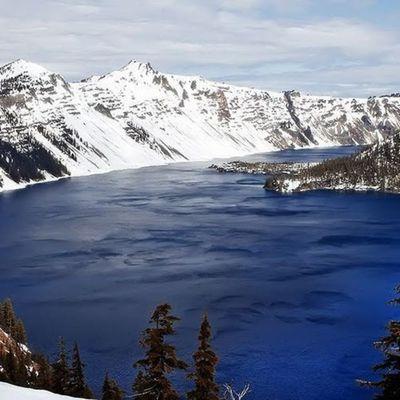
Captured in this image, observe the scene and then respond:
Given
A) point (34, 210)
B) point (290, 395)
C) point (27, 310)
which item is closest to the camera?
point (290, 395)

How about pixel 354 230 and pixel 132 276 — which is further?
→ pixel 354 230

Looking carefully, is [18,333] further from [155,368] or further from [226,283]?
[226,283]

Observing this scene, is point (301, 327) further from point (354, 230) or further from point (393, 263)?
point (354, 230)

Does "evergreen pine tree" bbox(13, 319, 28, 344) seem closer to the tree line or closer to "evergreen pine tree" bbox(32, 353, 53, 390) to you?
the tree line

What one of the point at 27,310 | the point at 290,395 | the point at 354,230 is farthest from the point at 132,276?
the point at 354,230

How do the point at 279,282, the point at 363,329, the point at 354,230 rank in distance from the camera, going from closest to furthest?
the point at 363,329 → the point at 279,282 → the point at 354,230

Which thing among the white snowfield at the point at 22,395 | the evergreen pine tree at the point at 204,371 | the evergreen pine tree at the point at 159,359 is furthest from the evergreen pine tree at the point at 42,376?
the evergreen pine tree at the point at 204,371

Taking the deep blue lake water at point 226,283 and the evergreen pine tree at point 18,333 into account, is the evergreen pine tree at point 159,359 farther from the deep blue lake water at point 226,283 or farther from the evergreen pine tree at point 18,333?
the evergreen pine tree at point 18,333

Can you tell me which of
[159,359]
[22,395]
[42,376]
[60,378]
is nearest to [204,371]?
→ [159,359]

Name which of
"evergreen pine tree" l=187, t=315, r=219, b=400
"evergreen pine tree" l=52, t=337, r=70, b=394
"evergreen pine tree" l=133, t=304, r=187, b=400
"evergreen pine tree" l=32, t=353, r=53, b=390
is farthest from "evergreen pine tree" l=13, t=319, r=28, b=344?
"evergreen pine tree" l=187, t=315, r=219, b=400
